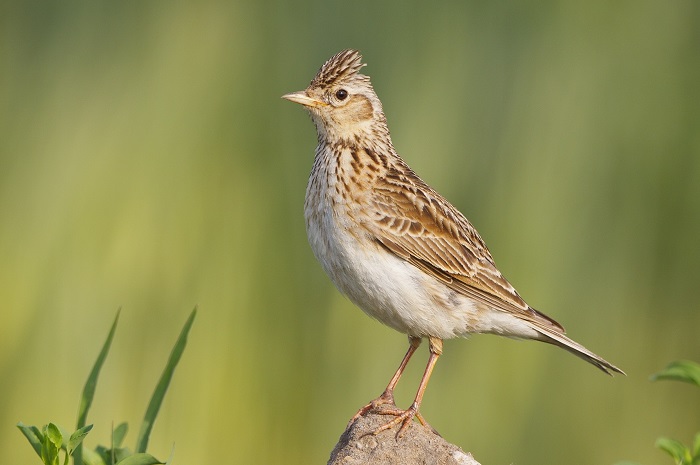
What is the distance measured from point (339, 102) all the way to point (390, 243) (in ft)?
2.62

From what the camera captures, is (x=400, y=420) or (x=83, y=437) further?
(x=400, y=420)

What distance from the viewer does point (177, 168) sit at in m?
6.25

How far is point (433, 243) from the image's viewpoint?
5.05 metres

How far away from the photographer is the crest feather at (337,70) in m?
5.28

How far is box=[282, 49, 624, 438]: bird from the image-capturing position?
4801 millimetres

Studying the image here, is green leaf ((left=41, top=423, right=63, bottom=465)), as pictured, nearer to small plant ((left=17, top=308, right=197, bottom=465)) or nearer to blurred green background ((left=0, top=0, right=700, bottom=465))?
small plant ((left=17, top=308, right=197, bottom=465))

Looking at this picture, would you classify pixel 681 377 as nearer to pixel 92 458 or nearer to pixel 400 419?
pixel 400 419

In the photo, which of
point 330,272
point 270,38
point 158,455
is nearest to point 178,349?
point 330,272

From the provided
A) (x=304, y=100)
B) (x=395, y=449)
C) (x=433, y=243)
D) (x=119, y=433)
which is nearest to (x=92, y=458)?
(x=119, y=433)

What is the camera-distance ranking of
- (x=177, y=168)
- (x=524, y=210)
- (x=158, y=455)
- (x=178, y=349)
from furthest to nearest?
(x=524, y=210) < (x=177, y=168) < (x=158, y=455) < (x=178, y=349)

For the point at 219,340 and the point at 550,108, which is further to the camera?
the point at 550,108

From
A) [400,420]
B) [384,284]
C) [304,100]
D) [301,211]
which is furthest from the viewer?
[301,211]

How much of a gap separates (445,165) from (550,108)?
2.60 feet

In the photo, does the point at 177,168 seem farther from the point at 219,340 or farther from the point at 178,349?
the point at 178,349
